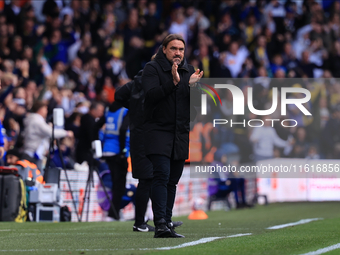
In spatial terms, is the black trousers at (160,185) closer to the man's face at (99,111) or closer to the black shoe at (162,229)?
the black shoe at (162,229)

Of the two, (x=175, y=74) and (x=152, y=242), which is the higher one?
(x=175, y=74)

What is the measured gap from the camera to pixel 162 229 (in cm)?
597

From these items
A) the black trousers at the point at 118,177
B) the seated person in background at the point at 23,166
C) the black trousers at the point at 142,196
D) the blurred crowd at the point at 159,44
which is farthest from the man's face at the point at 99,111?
the black trousers at the point at 142,196

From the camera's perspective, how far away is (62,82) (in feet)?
49.2

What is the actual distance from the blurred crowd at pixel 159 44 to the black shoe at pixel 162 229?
13.9 ft

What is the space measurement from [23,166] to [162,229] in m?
4.99

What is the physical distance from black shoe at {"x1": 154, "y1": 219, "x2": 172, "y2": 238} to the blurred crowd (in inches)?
167

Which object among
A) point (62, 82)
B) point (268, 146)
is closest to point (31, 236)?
point (268, 146)

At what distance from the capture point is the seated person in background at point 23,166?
1038 centimetres

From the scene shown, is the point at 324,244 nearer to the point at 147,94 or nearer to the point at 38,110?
the point at 147,94

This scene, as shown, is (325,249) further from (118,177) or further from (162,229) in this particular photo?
(118,177)

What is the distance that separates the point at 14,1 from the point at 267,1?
8196 mm

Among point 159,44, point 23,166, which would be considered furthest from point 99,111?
point 159,44

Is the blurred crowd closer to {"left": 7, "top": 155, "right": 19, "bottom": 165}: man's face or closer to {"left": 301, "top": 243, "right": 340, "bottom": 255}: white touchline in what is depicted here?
{"left": 7, "top": 155, "right": 19, "bottom": 165}: man's face
